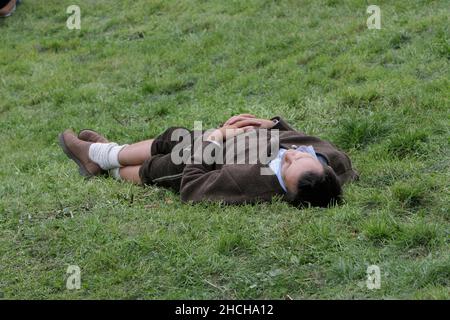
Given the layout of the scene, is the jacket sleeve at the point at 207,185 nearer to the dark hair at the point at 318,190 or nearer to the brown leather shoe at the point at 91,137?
the dark hair at the point at 318,190

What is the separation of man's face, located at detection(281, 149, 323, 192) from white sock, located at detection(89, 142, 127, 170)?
1.63m

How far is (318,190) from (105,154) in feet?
6.77

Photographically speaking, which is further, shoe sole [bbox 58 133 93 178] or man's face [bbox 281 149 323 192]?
shoe sole [bbox 58 133 93 178]

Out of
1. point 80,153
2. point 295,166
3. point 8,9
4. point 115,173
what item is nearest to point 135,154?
point 115,173

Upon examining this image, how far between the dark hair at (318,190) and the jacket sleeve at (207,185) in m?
0.43

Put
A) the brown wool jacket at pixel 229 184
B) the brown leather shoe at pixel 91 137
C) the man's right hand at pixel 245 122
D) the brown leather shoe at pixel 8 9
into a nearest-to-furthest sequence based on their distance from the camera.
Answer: the brown wool jacket at pixel 229 184, the man's right hand at pixel 245 122, the brown leather shoe at pixel 91 137, the brown leather shoe at pixel 8 9

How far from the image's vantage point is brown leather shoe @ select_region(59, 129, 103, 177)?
6.69 meters

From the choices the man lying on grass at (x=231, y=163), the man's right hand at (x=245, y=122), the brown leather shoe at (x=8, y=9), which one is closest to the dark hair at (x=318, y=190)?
the man lying on grass at (x=231, y=163)

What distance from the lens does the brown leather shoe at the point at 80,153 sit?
6691 millimetres

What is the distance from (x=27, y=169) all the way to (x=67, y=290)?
3.10m

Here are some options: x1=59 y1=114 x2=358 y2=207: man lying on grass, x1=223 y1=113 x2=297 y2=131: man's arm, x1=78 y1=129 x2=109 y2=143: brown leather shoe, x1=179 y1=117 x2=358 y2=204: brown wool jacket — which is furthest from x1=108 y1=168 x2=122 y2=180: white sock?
x1=223 y1=113 x2=297 y2=131: man's arm

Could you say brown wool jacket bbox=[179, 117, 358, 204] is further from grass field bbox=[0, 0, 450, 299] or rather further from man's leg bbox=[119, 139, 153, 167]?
man's leg bbox=[119, 139, 153, 167]

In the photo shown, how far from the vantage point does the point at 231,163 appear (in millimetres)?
5859
